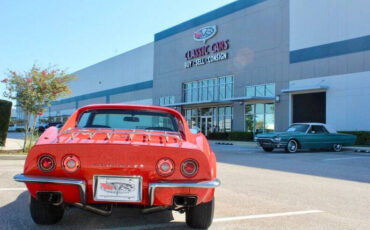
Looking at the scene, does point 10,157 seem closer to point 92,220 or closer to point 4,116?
point 4,116

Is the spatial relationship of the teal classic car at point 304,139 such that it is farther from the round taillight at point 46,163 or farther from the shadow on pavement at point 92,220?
the round taillight at point 46,163

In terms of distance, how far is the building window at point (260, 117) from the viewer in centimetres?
2780

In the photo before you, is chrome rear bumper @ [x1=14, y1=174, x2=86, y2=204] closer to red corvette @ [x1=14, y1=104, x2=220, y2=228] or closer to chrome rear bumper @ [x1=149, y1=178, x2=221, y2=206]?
red corvette @ [x1=14, y1=104, x2=220, y2=228]

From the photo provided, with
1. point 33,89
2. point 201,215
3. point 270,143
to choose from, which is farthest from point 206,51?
point 201,215

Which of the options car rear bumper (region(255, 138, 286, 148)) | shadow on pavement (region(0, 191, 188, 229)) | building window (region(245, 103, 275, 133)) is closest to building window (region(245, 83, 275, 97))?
building window (region(245, 103, 275, 133))

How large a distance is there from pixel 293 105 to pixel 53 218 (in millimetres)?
24360

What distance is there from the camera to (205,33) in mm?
34000

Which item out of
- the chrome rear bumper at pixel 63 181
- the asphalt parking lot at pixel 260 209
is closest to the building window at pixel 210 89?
the asphalt parking lot at pixel 260 209

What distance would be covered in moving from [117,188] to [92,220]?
106cm

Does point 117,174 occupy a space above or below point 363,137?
below

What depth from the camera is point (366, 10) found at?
22297 mm

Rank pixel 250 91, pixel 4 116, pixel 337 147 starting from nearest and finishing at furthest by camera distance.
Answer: pixel 4 116, pixel 337 147, pixel 250 91

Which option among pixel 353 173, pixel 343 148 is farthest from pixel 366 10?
pixel 353 173

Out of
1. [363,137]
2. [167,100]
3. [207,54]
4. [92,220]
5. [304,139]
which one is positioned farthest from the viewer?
[167,100]
